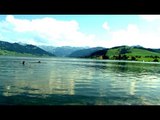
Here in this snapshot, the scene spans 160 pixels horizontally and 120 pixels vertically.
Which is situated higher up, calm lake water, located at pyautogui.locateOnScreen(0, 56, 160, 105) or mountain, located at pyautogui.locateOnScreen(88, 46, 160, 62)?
mountain, located at pyautogui.locateOnScreen(88, 46, 160, 62)

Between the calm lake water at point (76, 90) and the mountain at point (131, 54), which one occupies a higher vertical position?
the mountain at point (131, 54)

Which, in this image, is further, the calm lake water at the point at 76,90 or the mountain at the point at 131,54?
the mountain at the point at 131,54

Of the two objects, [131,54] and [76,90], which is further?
[131,54]

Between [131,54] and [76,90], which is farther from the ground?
[131,54]

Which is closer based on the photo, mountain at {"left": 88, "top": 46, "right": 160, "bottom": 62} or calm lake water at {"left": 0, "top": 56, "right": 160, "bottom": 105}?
calm lake water at {"left": 0, "top": 56, "right": 160, "bottom": 105}
